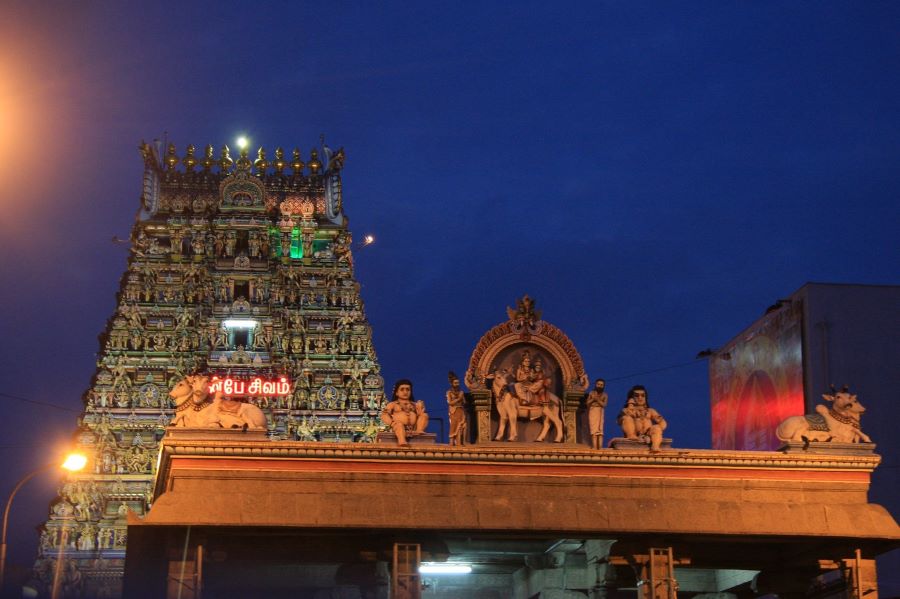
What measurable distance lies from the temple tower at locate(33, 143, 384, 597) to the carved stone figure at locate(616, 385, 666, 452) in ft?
174

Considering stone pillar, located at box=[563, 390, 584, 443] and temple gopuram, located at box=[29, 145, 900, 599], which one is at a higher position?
stone pillar, located at box=[563, 390, 584, 443]

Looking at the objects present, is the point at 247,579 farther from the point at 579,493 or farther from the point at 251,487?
the point at 579,493

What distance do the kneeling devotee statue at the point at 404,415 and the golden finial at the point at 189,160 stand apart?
66.9 m

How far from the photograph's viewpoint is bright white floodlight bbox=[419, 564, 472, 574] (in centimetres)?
4184

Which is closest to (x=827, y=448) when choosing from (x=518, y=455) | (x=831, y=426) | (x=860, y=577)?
(x=831, y=426)

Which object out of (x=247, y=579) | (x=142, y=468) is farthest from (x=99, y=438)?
(x=247, y=579)

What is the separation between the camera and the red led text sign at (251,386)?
87.8 meters

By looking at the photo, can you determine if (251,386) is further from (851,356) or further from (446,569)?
(446,569)

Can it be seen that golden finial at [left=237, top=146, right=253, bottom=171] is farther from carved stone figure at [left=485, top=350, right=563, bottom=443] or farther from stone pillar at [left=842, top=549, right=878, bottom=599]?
stone pillar at [left=842, top=549, right=878, bottom=599]

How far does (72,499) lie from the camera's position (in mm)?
86062

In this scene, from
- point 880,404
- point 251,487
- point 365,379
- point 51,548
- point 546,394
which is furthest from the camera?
point 365,379

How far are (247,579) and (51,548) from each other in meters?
50.3

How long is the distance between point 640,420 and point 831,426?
5.28m

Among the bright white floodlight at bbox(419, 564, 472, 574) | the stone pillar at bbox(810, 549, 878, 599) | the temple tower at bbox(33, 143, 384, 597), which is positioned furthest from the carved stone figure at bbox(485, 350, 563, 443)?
the temple tower at bbox(33, 143, 384, 597)
